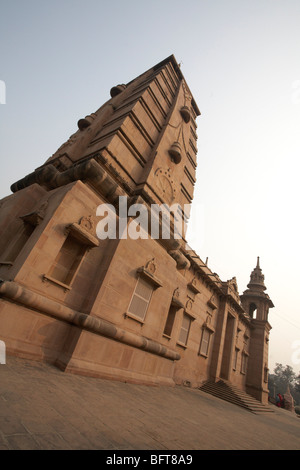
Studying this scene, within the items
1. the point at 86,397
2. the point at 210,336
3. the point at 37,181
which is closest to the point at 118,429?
the point at 86,397

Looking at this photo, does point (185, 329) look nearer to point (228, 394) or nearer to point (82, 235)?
point (228, 394)

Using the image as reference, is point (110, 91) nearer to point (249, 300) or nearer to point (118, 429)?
point (118, 429)

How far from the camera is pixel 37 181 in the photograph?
9062 mm

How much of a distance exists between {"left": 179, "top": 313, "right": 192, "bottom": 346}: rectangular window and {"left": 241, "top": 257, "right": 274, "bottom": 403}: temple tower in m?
16.3

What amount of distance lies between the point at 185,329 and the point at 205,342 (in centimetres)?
378

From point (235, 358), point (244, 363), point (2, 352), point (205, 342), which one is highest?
point (244, 363)

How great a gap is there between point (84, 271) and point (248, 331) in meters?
26.9

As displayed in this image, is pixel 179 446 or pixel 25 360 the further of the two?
pixel 25 360

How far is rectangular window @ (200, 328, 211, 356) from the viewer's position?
17.3 metres

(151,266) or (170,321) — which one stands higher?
(151,266)

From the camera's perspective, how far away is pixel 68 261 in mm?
7426

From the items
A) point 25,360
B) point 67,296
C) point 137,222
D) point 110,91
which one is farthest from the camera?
point 110,91

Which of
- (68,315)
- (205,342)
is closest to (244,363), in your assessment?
(205,342)

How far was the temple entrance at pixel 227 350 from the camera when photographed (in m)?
20.1
